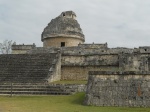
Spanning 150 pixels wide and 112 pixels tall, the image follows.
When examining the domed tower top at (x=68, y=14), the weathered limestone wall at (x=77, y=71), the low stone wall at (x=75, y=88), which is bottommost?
the low stone wall at (x=75, y=88)

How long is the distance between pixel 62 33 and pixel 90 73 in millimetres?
14843

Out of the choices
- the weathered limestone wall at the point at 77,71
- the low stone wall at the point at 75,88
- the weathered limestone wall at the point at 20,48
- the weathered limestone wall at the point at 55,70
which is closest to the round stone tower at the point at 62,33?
the weathered limestone wall at the point at 20,48

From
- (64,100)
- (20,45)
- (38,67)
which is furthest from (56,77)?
(20,45)

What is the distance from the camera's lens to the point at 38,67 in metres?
15.7

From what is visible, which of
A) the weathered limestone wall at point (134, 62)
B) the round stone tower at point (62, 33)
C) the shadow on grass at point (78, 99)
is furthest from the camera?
the round stone tower at point (62, 33)

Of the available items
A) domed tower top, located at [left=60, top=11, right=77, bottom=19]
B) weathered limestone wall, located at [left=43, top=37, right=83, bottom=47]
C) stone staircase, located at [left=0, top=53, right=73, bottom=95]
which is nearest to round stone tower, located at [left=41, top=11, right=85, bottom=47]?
weathered limestone wall, located at [left=43, top=37, right=83, bottom=47]

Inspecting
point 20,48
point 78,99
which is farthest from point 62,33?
point 78,99

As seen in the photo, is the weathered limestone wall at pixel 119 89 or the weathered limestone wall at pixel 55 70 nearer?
the weathered limestone wall at pixel 119 89

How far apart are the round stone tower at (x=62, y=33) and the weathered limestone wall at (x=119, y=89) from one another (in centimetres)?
1492

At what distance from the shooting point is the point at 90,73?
9.39m

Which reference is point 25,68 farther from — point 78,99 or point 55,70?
point 78,99

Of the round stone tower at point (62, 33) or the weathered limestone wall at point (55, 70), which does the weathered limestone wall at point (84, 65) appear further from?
the round stone tower at point (62, 33)

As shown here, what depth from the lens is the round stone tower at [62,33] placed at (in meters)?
24.0

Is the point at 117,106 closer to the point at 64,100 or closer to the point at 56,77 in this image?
the point at 64,100
